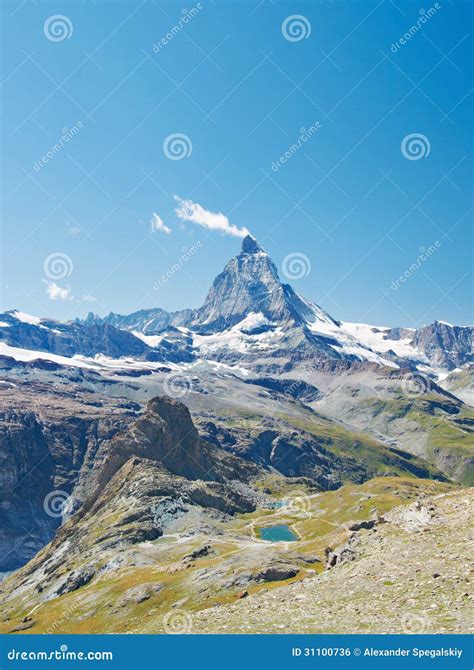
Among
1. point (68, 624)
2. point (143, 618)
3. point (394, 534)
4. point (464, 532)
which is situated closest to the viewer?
point (464, 532)

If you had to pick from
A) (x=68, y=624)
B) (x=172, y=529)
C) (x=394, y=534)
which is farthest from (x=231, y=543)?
(x=394, y=534)

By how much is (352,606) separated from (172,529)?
4745 inches

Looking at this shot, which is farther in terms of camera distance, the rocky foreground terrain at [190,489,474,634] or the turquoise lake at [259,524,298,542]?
the turquoise lake at [259,524,298,542]

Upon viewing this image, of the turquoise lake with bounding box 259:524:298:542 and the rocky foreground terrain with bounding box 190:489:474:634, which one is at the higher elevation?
the rocky foreground terrain with bounding box 190:489:474:634

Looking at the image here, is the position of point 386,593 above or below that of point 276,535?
above

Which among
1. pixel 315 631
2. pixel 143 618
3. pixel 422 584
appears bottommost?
pixel 143 618

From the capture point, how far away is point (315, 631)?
38.9m

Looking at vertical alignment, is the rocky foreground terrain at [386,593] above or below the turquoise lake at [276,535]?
above

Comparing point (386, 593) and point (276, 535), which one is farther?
point (276, 535)

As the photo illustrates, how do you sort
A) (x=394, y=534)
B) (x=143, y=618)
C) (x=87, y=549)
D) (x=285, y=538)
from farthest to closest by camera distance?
(x=285, y=538), (x=87, y=549), (x=143, y=618), (x=394, y=534)

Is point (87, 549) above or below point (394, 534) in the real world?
below

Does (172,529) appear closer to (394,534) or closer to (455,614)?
(394,534)

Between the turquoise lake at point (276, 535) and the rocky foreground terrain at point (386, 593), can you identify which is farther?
the turquoise lake at point (276, 535)
